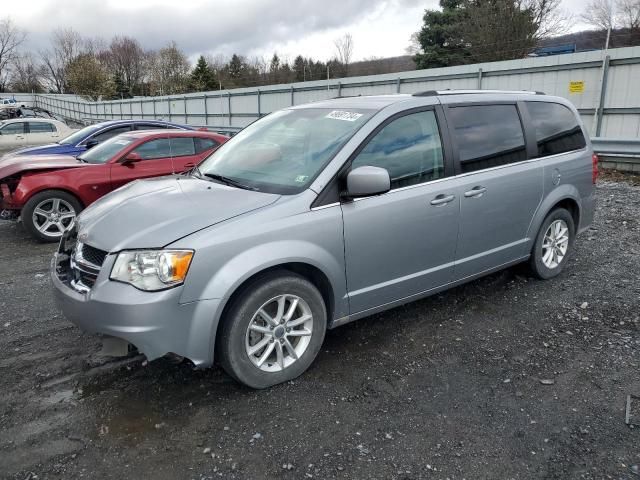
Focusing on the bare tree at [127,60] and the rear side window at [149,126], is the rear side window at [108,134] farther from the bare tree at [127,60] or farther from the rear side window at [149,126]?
the bare tree at [127,60]

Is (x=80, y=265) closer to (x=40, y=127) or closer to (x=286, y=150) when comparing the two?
(x=286, y=150)

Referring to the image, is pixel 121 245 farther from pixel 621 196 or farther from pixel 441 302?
pixel 621 196

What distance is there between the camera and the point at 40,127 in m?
18.8

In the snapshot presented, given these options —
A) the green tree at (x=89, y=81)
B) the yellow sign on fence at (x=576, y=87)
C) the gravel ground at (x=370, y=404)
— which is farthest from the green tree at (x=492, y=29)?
the green tree at (x=89, y=81)

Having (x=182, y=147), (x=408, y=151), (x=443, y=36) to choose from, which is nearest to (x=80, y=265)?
(x=408, y=151)

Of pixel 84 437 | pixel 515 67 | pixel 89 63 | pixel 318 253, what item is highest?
pixel 89 63

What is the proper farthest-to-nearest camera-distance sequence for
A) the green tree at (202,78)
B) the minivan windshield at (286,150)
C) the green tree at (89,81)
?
the green tree at (89,81) < the green tree at (202,78) < the minivan windshield at (286,150)

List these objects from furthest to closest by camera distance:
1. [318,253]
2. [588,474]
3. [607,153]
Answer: [607,153], [318,253], [588,474]

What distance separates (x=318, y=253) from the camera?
10.1 feet

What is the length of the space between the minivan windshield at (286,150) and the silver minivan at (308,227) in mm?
15

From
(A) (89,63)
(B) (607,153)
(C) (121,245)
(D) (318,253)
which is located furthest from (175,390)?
(A) (89,63)

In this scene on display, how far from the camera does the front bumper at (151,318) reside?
2.64m

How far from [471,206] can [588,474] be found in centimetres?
205

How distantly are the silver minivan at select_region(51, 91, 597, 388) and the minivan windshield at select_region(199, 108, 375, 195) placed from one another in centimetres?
1
